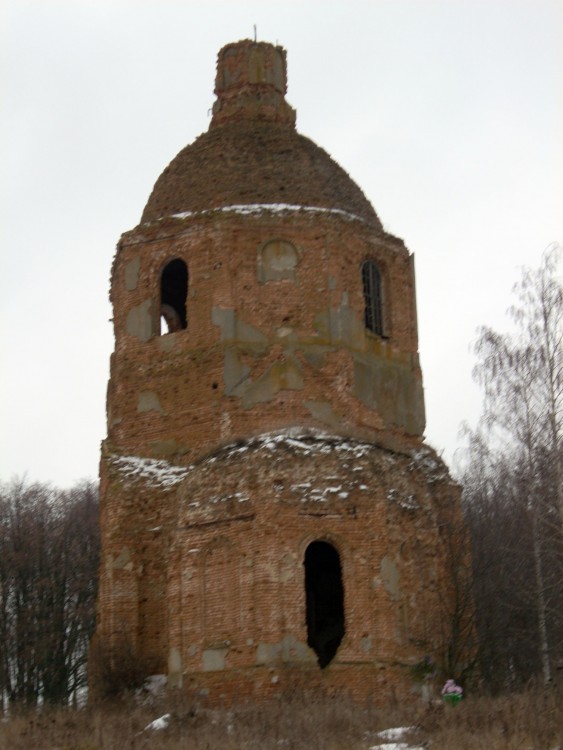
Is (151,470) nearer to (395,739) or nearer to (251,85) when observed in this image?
(251,85)

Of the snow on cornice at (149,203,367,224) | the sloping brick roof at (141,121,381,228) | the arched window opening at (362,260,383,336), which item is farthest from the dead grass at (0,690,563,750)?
the sloping brick roof at (141,121,381,228)

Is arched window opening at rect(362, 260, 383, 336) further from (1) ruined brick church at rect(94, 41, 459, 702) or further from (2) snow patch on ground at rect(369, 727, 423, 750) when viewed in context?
(2) snow patch on ground at rect(369, 727, 423, 750)

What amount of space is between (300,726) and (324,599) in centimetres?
627

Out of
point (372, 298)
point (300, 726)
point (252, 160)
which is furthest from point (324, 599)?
point (252, 160)

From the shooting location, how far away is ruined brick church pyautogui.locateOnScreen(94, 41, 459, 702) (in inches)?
815

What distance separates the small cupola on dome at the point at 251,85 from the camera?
2588 centimetres

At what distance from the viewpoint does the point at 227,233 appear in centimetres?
2339

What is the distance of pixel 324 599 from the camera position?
913 inches

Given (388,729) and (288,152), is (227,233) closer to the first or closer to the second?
(288,152)

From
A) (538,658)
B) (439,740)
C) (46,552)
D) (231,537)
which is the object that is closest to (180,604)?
(231,537)

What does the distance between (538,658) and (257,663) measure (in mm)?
9173

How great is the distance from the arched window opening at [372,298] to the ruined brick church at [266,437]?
0.04m

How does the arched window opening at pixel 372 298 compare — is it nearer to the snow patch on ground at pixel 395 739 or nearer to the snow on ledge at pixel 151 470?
the snow on ledge at pixel 151 470

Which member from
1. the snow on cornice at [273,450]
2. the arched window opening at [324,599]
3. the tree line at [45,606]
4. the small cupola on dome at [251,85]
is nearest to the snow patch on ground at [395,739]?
A: the snow on cornice at [273,450]
